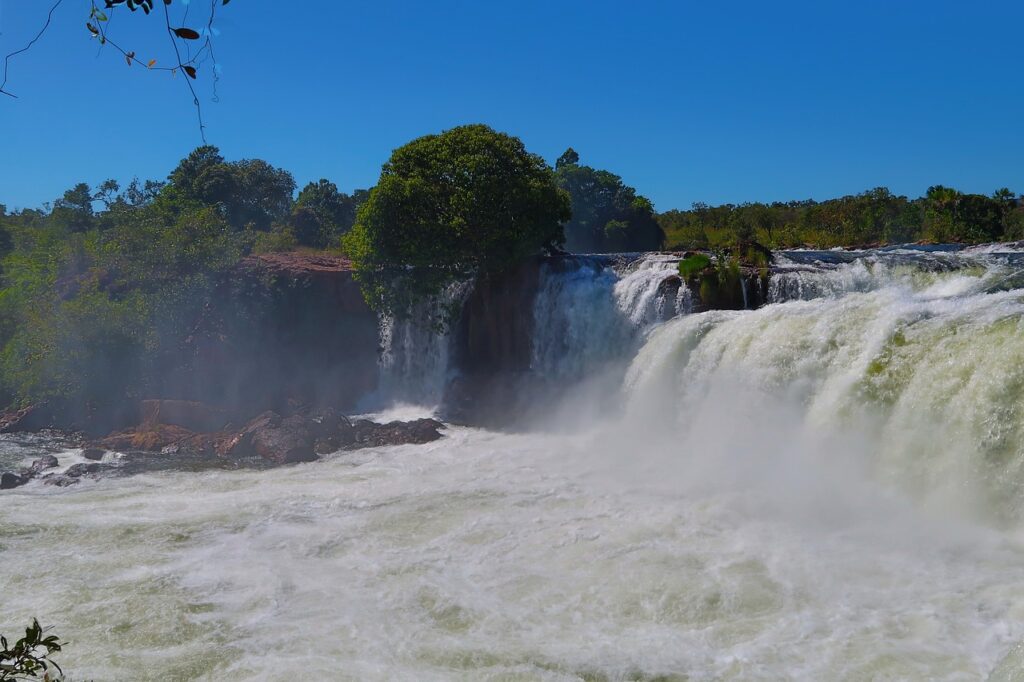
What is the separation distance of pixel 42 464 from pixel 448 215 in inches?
436

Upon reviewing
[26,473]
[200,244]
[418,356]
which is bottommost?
[26,473]

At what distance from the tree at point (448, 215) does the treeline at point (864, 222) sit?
18211 millimetres

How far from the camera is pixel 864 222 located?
37281 millimetres

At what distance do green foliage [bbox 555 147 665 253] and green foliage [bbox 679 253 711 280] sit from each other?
78.2 feet

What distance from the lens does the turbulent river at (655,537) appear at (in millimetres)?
7348

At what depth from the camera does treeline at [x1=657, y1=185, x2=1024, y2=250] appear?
32062 mm

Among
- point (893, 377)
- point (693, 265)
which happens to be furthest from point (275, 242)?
point (893, 377)

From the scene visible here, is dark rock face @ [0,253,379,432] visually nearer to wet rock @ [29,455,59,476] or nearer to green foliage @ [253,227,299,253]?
wet rock @ [29,455,59,476]

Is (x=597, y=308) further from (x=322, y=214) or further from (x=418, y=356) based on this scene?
(x=322, y=214)

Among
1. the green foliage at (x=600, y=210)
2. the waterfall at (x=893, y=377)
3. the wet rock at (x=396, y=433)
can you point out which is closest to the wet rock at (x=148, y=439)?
the wet rock at (x=396, y=433)

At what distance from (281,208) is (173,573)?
40064mm

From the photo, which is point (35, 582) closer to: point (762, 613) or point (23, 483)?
point (23, 483)

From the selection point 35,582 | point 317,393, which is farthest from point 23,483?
point 317,393

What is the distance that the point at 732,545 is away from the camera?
31.2 ft
